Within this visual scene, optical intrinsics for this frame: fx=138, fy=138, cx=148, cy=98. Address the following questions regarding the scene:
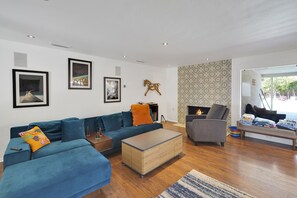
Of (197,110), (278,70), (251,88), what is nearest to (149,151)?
(197,110)

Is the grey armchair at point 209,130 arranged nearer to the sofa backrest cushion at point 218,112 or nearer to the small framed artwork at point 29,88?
the sofa backrest cushion at point 218,112

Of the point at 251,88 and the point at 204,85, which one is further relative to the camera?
the point at 204,85

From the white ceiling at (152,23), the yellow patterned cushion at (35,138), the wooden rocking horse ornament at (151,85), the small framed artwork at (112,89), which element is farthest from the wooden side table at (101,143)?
the wooden rocking horse ornament at (151,85)

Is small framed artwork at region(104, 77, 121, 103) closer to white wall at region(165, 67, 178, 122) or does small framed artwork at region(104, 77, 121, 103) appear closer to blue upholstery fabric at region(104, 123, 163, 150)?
blue upholstery fabric at region(104, 123, 163, 150)

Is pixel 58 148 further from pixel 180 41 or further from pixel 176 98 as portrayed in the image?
pixel 176 98

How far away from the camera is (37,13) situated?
1800 mm

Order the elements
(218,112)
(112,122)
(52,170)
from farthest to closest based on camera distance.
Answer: (218,112) → (112,122) → (52,170)

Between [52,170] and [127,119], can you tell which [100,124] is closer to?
[127,119]

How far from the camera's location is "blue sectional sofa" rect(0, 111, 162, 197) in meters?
1.42

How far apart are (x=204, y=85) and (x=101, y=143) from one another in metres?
3.97

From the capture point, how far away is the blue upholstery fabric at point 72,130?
2725 millimetres

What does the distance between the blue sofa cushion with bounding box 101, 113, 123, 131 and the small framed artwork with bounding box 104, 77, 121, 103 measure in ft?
2.86

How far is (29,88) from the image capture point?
2.98 m

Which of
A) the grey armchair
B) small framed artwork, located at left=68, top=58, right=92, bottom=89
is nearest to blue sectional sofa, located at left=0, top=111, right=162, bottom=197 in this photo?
small framed artwork, located at left=68, top=58, right=92, bottom=89
